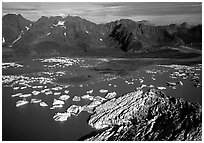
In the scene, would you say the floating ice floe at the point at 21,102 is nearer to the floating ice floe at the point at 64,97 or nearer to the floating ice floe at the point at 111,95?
the floating ice floe at the point at 64,97

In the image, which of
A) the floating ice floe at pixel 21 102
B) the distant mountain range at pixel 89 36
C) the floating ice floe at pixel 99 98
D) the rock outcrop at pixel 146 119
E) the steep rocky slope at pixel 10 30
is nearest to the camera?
the rock outcrop at pixel 146 119

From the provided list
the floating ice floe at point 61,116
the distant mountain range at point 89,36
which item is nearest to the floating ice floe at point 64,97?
the floating ice floe at point 61,116

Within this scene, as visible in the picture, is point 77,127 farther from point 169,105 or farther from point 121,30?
point 121,30

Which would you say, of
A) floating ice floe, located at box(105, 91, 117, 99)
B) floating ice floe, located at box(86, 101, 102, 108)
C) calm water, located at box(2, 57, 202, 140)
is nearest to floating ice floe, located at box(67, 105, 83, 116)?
calm water, located at box(2, 57, 202, 140)

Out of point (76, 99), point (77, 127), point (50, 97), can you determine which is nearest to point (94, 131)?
point (77, 127)

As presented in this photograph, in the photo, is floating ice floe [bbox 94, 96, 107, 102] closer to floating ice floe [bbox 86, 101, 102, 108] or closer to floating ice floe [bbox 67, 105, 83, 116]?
floating ice floe [bbox 86, 101, 102, 108]

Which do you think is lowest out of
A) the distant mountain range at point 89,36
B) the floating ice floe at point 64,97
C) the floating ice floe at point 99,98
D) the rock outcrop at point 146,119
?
the rock outcrop at point 146,119

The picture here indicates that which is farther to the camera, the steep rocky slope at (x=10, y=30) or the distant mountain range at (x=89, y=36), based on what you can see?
the distant mountain range at (x=89, y=36)

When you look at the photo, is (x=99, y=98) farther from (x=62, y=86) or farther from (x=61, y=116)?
(x=62, y=86)
